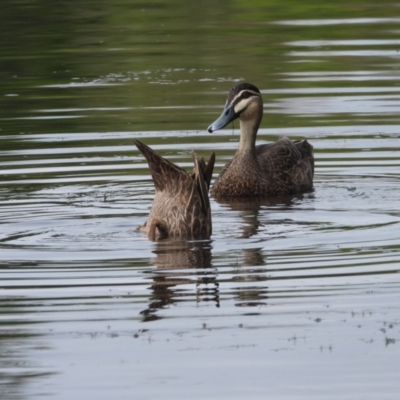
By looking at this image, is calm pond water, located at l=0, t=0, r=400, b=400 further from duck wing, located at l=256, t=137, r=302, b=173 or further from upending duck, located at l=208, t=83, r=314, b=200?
duck wing, located at l=256, t=137, r=302, b=173


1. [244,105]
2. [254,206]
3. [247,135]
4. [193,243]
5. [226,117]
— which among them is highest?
[244,105]

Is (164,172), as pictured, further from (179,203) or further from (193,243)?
(193,243)

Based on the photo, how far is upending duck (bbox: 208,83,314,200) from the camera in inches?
570

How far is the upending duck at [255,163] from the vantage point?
14.5 m

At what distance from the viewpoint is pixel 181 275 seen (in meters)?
10.1

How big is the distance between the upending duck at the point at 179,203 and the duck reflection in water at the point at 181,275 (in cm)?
14

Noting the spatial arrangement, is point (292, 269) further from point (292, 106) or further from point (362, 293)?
point (292, 106)

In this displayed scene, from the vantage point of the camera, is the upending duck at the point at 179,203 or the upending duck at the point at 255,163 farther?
the upending duck at the point at 255,163

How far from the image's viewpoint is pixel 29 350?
325 inches

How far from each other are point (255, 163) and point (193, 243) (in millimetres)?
3640

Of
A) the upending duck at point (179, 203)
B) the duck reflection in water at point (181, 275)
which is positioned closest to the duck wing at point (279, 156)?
the upending duck at point (179, 203)

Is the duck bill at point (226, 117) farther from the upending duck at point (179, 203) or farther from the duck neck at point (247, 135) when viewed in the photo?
the upending duck at point (179, 203)

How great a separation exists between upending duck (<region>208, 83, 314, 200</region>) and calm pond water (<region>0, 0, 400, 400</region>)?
0.32m

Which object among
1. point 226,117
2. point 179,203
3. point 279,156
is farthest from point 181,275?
point 279,156
